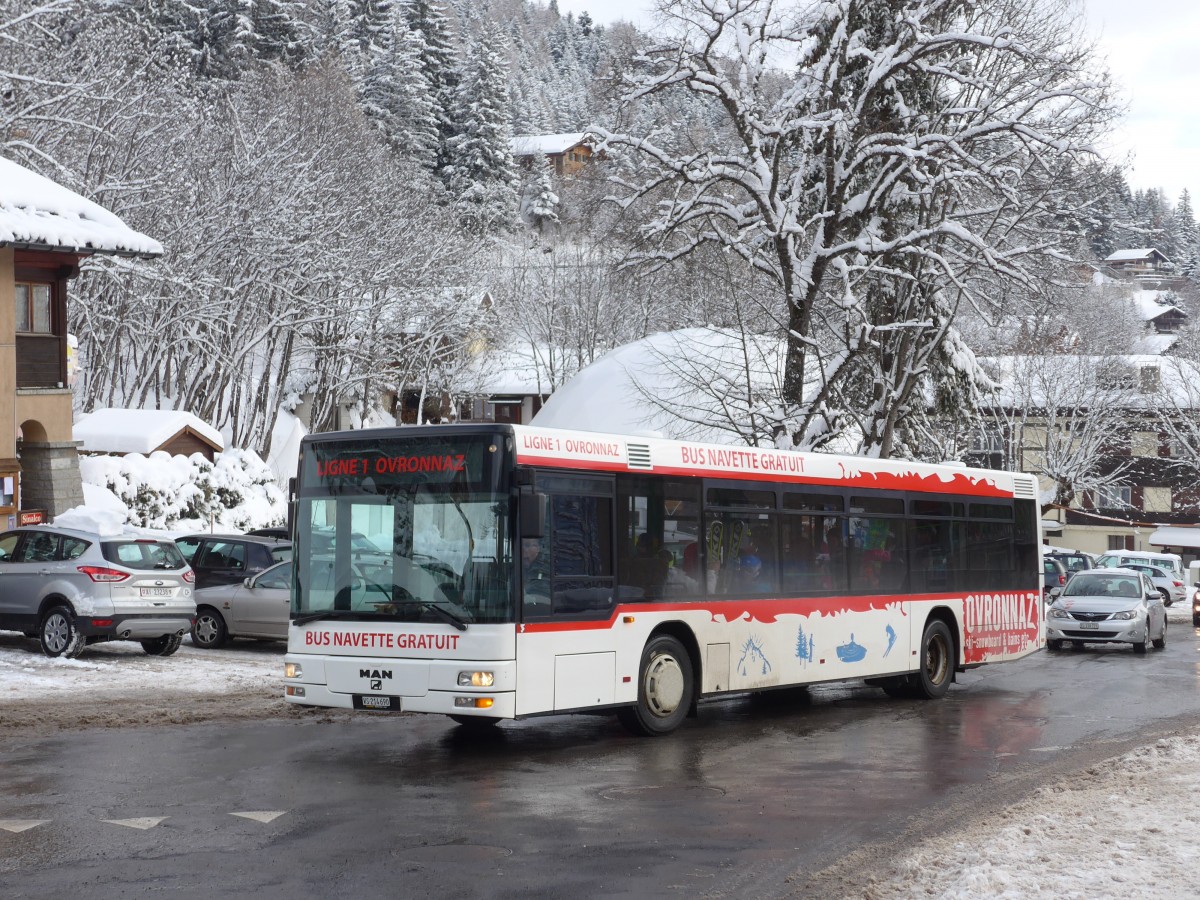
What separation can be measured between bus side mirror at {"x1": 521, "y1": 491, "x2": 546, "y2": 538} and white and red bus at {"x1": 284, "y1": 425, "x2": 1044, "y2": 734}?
1 cm

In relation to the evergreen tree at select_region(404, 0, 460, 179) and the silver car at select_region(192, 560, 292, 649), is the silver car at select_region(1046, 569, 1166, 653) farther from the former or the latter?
the evergreen tree at select_region(404, 0, 460, 179)

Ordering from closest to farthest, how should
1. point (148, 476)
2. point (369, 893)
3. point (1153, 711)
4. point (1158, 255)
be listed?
point (369, 893), point (1153, 711), point (148, 476), point (1158, 255)

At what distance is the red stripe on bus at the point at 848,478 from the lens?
12.9m

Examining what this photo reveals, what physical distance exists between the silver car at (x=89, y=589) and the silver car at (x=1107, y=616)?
16.4 m

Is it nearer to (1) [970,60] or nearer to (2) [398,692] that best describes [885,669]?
(2) [398,692]

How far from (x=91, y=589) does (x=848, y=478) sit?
9.86m

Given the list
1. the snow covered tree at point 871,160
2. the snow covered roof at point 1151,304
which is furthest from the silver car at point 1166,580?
the snow covered roof at point 1151,304

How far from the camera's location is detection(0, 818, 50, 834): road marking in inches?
354

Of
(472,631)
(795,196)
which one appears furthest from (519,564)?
(795,196)

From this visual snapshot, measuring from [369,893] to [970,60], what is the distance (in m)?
23.4

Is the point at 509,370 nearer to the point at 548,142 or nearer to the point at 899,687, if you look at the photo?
the point at 899,687

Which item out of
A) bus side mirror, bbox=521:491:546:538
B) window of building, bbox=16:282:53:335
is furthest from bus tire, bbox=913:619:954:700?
window of building, bbox=16:282:53:335

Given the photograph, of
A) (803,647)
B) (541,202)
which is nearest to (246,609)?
(803,647)

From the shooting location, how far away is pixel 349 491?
41.4 feet
